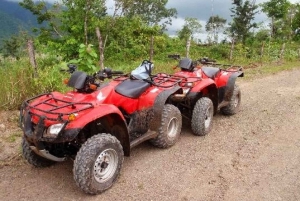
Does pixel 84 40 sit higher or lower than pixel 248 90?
higher

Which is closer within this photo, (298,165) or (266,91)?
(298,165)

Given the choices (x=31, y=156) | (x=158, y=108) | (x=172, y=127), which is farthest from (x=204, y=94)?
(x=31, y=156)

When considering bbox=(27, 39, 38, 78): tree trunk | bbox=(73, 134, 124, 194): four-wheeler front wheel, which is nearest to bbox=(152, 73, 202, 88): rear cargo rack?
bbox=(73, 134, 124, 194): four-wheeler front wheel

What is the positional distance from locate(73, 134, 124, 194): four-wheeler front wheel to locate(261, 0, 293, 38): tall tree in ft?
120

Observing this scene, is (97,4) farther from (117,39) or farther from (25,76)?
(25,76)

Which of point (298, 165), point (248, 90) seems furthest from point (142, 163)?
point (248, 90)

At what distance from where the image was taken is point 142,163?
15.4 feet

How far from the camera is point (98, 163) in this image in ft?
12.4

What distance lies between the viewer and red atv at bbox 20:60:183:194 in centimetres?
356

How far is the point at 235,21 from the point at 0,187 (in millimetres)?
33942

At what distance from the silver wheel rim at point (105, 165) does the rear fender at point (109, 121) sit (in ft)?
1.07

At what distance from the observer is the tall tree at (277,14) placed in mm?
35688

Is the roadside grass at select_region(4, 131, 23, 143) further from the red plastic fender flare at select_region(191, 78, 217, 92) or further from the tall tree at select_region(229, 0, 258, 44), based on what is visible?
the tall tree at select_region(229, 0, 258, 44)

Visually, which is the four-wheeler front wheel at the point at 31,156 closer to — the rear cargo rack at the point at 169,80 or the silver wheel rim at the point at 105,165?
the silver wheel rim at the point at 105,165
